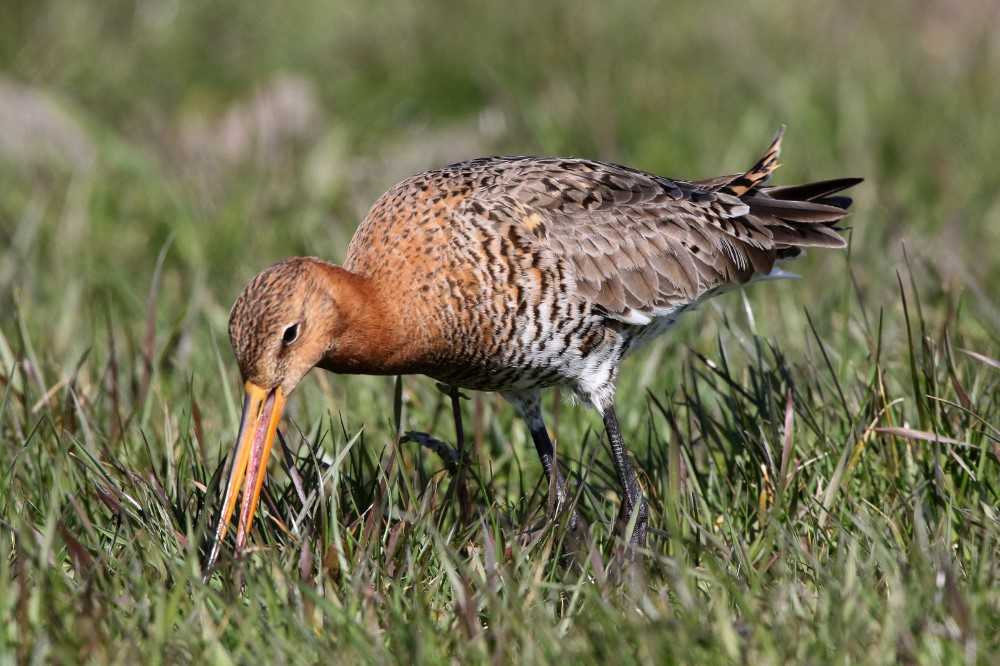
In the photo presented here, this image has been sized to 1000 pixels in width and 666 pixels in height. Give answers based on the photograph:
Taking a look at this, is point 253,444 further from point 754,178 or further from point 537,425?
point 754,178

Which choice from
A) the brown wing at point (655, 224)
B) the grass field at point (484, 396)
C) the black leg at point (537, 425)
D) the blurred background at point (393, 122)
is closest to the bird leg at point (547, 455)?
the black leg at point (537, 425)

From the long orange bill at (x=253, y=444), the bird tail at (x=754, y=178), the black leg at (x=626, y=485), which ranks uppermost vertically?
the bird tail at (x=754, y=178)

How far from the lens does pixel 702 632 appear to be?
3436 mm

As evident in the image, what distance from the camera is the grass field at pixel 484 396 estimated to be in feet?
11.9

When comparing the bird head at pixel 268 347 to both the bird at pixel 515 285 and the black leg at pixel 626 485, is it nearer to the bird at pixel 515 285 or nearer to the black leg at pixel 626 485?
the bird at pixel 515 285

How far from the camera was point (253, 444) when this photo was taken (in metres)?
4.32

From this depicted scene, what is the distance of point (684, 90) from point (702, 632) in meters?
7.41

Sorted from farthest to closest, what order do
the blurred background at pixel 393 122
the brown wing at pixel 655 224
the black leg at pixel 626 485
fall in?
the blurred background at pixel 393 122, the brown wing at pixel 655 224, the black leg at pixel 626 485

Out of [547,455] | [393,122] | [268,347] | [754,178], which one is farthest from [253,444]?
[393,122]

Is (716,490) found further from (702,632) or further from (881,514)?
(702,632)

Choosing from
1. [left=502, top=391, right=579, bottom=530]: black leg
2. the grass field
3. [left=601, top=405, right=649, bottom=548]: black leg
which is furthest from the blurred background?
[left=601, top=405, right=649, bottom=548]: black leg

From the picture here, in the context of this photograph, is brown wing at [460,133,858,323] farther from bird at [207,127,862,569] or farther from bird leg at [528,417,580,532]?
bird leg at [528,417,580,532]

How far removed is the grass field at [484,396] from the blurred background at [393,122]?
0.03 m

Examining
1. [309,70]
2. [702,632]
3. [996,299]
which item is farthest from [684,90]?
[702,632]
